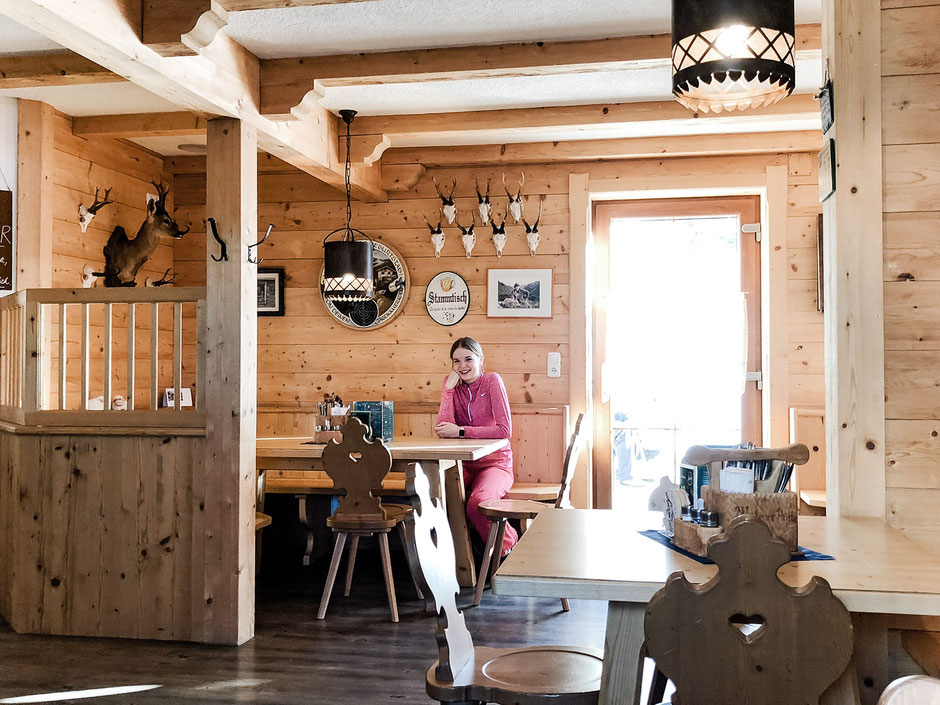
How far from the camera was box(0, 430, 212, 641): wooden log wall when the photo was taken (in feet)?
12.4

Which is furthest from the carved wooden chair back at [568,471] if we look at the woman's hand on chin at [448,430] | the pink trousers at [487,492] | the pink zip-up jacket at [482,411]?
the woman's hand on chin at [448,430]

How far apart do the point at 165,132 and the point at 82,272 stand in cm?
94

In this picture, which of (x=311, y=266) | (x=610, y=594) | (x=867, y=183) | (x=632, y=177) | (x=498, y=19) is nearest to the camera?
(x=610, y=594)

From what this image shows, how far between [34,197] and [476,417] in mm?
2632

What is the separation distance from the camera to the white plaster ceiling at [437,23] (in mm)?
3451

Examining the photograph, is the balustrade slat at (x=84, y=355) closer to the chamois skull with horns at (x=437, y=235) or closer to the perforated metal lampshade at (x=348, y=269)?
the perforated metal lampshade at (x=348, y=269)

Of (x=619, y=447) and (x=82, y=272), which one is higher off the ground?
(x=82, y=272)

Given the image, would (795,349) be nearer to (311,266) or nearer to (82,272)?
(311,266)

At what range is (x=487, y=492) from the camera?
15.6ft

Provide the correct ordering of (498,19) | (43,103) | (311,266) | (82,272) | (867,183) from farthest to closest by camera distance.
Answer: (311,266) < (82,272) < (43,103) < (498,19) < (867,183)

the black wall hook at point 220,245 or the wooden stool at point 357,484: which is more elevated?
the black wall hook at point 220,245

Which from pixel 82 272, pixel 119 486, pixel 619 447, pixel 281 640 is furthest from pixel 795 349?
pixel 82 272

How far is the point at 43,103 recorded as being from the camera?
15.4 ft

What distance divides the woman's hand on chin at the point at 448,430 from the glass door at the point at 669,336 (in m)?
1.22
